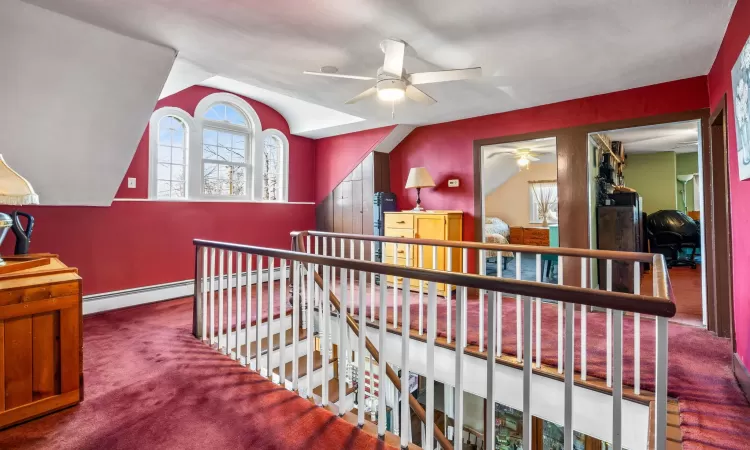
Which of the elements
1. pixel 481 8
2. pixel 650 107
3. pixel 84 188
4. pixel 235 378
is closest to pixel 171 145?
pixel 84 188

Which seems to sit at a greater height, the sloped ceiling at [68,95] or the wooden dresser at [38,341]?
the sloped ceiling at [68,95]

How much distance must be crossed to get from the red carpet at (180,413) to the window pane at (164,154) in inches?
97.8

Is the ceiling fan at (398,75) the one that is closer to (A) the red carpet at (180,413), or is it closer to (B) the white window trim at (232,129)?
(A) the red carpet at (180,413)

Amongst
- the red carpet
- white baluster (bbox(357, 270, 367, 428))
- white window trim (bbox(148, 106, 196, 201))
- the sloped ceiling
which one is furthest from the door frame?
white window trim (bbox(148, 106, 196, 201))

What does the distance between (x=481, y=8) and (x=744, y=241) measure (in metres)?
2.13

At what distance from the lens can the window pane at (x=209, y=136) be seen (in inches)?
192

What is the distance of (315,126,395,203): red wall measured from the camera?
545 centimetres

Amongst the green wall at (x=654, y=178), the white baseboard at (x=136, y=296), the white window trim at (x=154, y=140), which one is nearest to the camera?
the white baseboard at (x=136, y=296)

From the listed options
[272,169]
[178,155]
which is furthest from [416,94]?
[272,169]

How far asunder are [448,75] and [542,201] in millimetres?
6907

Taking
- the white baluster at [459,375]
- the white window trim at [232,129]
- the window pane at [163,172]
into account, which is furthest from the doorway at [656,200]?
the window pane at [163,172]

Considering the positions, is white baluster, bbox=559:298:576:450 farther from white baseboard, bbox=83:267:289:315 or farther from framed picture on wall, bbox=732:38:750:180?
white baseboard, bbox=83:267:289:315

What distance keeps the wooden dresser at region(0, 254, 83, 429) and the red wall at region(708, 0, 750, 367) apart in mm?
3903

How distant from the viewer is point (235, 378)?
2416 millimetres
